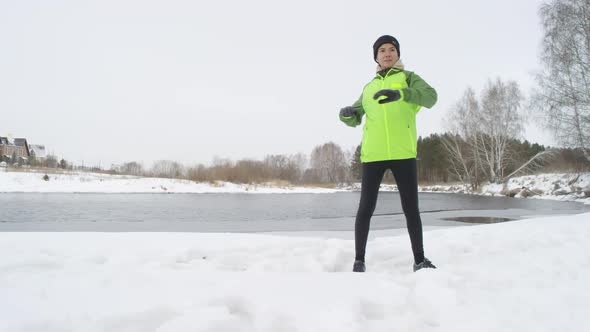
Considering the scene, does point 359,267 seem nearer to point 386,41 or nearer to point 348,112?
point 348,112

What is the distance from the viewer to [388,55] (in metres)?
2.14

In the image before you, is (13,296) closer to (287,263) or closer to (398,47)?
(287,263)

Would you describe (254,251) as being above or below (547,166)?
below

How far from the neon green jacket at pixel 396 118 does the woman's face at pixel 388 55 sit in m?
0.07

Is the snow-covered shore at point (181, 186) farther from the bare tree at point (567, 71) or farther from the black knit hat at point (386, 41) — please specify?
the black knit hat at point (386, 41)

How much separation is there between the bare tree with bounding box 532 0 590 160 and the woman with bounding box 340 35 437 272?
41.1 ft

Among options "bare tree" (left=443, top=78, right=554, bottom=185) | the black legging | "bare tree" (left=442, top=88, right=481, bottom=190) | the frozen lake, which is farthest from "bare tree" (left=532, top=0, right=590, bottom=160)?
the black legging

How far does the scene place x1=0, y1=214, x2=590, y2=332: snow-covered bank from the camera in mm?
943

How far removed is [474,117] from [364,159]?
22732mm

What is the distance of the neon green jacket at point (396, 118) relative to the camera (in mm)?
1927

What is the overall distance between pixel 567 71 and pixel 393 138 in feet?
43.5

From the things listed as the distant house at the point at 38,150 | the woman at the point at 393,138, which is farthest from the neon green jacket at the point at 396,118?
the distant house at the point at 38,150

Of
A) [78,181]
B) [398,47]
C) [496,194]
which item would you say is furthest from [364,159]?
[78,181]

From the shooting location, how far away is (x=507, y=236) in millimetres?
2672
